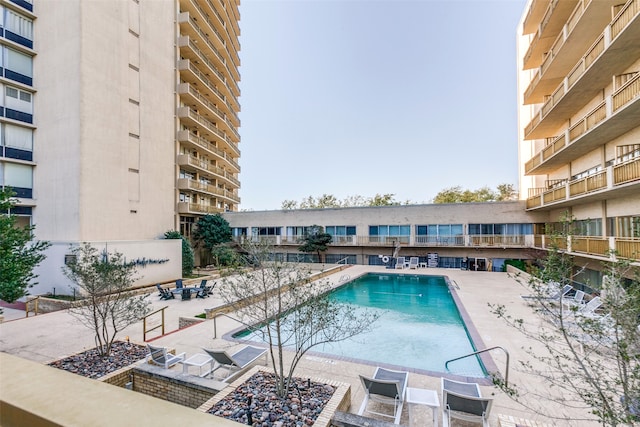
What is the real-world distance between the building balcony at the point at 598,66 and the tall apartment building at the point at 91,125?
2318 centimetres

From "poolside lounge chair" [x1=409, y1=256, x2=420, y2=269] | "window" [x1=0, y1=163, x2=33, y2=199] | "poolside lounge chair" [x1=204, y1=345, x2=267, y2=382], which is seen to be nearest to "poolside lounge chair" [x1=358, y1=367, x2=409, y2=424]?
"poolside lounge chair" [x1=204, y1=345, x2=267, y2=382]

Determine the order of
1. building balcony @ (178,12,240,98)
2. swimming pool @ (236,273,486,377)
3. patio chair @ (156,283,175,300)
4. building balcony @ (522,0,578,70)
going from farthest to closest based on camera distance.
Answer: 1. building balcony @ (178,12,240,98)
2. building balcony @ (522,0,578,70)
3. patio chair @ (156,283,175,300)
4. swimming pool @ (236,273,486,377)

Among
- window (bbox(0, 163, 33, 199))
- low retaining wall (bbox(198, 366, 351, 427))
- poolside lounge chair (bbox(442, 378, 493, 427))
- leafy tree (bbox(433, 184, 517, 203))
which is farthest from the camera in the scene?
leafy tree (bbox(433, 184, 517, 203))

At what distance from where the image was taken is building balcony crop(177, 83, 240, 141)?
81.8ft

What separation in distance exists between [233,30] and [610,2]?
3644cm

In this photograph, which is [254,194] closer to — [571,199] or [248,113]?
[248,113]

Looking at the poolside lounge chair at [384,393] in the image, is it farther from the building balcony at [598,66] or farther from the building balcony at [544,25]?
the building balcony at [544,25]

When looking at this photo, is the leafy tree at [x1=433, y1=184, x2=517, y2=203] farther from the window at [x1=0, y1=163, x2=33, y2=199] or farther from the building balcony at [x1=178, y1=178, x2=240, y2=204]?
the window at [x1=0, y1=163, x2=33, y2=199]

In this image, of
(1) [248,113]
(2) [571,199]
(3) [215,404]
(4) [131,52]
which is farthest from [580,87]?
(1) [248,113]

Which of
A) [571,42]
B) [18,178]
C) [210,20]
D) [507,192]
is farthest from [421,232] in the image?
[507,192]

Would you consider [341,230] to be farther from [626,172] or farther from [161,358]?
[161,358]

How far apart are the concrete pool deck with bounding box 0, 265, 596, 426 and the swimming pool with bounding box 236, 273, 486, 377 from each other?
0.72m

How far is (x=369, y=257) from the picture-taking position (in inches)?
1097

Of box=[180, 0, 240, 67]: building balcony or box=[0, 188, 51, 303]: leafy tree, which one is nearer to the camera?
box=[0, 188, 51, 303]: leafy tree
